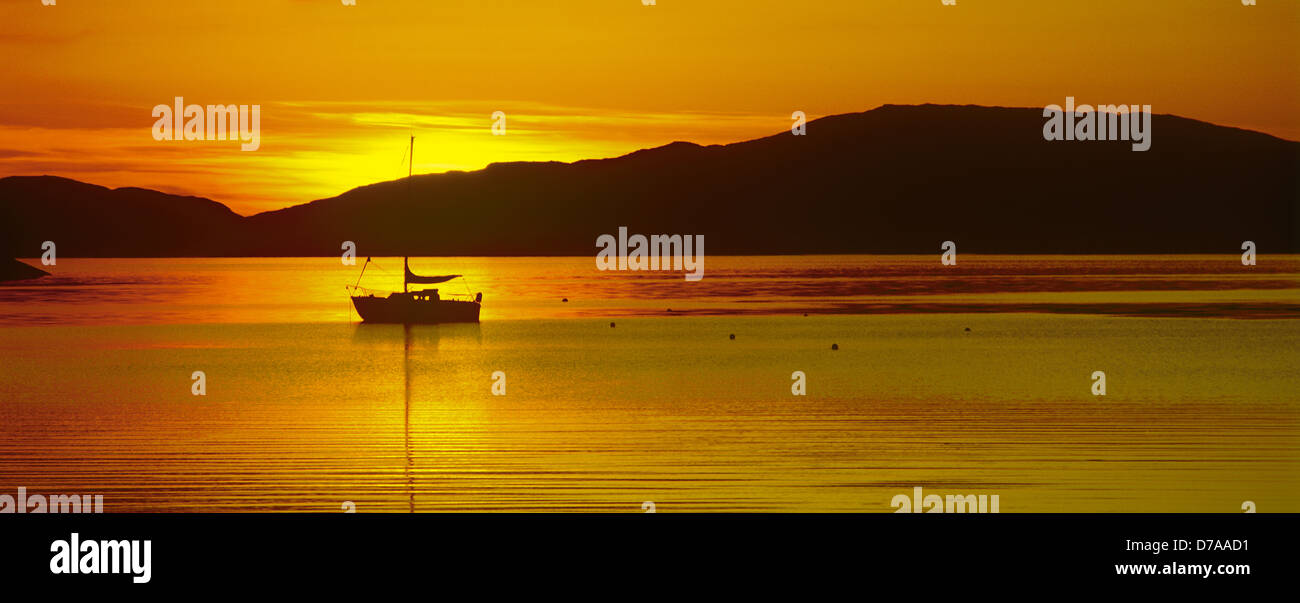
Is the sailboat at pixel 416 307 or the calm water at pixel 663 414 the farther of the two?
the sailboat at pixel 416 307

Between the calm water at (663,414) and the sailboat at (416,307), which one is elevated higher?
the sailboat at (416,307)

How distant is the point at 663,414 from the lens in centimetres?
3356

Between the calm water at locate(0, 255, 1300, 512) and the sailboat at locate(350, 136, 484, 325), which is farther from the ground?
the sailboat at locate(350, 136, 484, 325)

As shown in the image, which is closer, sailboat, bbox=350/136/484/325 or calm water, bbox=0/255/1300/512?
calm water, bbox=0/255/1300/512

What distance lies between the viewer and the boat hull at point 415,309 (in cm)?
7700

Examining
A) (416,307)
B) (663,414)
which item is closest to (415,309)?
(416,307)

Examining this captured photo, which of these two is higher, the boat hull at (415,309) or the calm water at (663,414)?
the boat hull at (415,309)

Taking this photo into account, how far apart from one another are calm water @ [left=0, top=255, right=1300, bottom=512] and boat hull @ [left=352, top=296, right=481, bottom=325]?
3.20 ft

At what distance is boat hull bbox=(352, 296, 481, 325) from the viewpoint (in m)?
77.0

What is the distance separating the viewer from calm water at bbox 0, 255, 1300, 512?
70.3ft

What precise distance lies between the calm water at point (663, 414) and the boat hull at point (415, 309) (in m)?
0.98

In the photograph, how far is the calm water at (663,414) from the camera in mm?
21438
